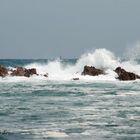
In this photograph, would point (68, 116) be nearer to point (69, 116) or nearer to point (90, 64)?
point (69, 116)

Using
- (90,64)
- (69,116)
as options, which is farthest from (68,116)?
(90,64)

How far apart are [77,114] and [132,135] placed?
626cm

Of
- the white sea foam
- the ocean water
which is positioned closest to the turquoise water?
the ocean water

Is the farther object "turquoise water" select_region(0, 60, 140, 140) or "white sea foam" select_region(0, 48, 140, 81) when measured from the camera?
"white sea foam" select_region(0, 48, 140, 81)

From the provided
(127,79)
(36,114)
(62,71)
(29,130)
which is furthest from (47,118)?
(62,71)

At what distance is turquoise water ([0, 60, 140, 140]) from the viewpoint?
2047 cm

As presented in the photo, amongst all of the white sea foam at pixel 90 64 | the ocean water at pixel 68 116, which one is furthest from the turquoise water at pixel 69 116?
the white sea foam at pixel 90 64

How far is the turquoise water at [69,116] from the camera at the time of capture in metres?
20.5

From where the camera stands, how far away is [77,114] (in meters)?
26.2

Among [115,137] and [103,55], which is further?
[103,55]

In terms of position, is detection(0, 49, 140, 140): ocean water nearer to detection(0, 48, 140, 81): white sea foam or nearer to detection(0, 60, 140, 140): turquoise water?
detection(0, 60, 140, 140): turquoise water

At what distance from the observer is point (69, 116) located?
25516mm

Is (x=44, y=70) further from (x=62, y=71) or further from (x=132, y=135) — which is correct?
(x=132, y=135)

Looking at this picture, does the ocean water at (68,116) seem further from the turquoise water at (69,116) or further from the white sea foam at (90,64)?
the white sea foam at (90,64)
